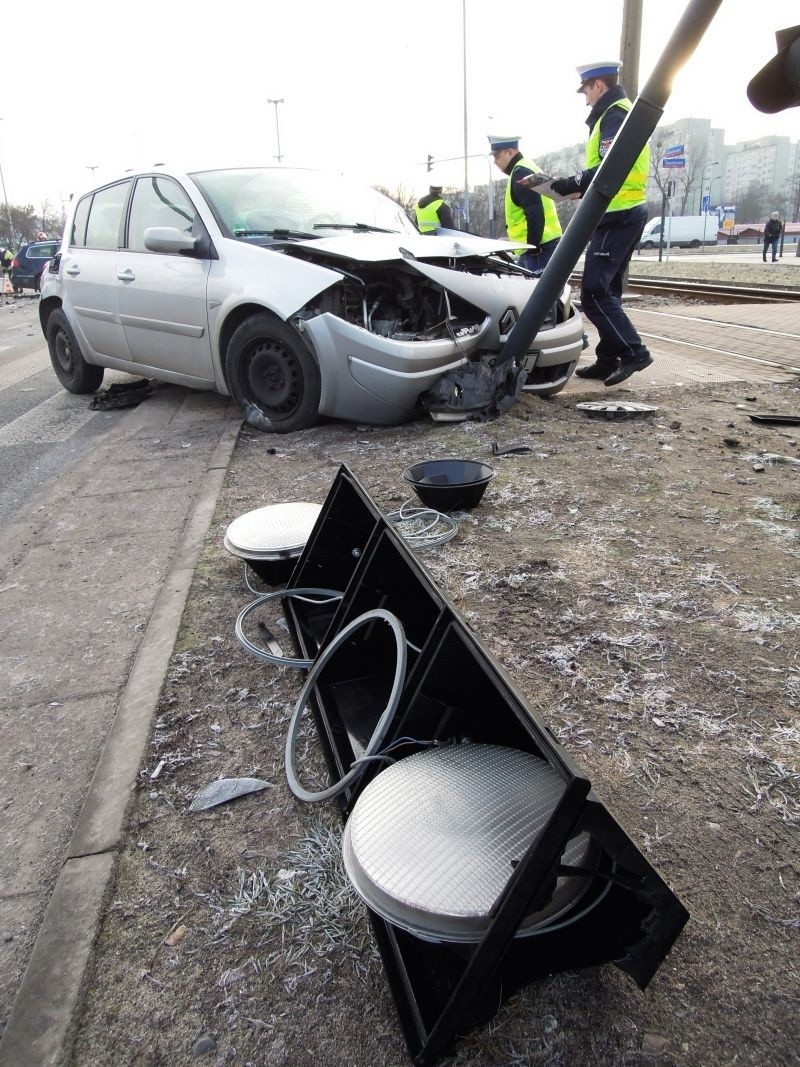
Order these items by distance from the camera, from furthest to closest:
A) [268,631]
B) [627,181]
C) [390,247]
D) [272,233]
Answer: [627,181]
[272,233]
[390,247]
[268,631]

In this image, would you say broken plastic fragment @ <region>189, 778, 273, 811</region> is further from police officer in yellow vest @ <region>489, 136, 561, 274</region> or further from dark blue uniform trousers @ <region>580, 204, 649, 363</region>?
police officer in yellow vest @ <region>489, 136, 561, 274</region>

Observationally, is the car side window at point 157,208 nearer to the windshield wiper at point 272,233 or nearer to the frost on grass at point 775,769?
the windshield wiper at point 272,233

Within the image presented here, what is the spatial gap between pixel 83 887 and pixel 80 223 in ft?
23.2

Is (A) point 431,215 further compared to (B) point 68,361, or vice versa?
(A) point 431,215

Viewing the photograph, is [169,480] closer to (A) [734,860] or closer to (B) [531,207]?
(A) [734,860]

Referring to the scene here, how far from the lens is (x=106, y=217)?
687 cm

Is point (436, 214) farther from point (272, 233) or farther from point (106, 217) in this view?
point (272, 233)

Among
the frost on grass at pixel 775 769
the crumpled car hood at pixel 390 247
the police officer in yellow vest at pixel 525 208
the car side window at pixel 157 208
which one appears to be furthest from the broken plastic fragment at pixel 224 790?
the police officer in yellow vest at pixel 525 208

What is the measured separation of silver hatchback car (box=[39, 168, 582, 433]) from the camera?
17.0 feet

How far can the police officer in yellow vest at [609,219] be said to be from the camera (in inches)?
238

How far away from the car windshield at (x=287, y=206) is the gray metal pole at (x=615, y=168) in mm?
1605

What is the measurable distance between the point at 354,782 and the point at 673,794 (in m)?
0.85

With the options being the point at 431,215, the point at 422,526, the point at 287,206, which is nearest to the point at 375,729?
the point at 422,526

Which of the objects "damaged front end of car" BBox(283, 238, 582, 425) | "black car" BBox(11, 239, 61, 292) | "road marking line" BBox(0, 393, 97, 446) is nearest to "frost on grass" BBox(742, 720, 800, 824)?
"damaged front end of car" BBox(283, 238, 582, 425)
